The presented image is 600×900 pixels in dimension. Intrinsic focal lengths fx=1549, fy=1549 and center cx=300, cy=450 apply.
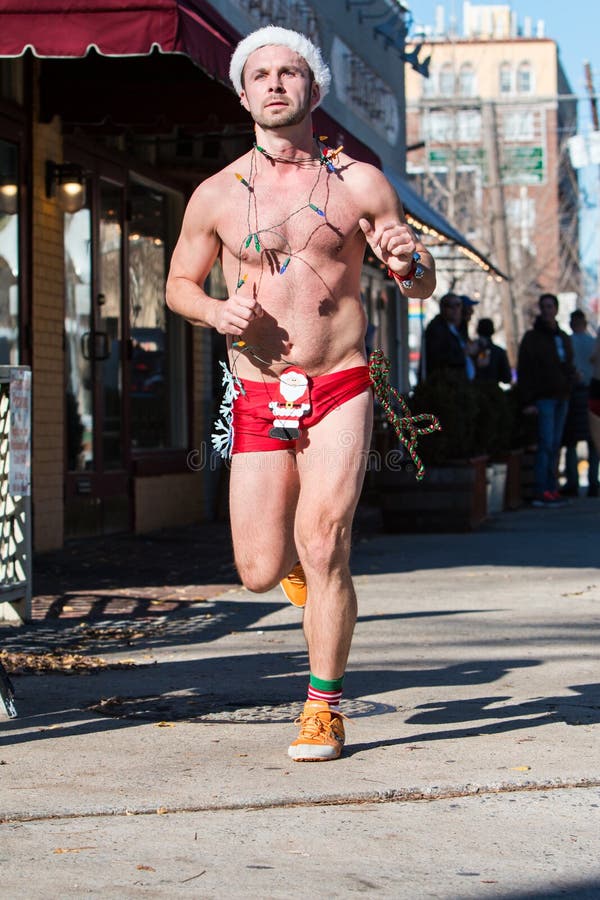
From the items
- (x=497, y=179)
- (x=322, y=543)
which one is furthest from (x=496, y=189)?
(x=322, y=543)

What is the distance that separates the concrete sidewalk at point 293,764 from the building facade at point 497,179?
17305 millimetres

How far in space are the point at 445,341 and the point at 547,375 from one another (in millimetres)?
2345

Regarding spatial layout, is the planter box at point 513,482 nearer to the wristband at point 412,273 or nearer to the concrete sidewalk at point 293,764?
the concrete sidewalk at point 293,764

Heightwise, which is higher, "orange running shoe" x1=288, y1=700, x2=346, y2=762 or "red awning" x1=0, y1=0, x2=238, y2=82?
"red awning" x1=0, y1=0, x2=238, y2=82

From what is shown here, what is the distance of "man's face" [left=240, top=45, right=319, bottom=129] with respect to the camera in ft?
16.1

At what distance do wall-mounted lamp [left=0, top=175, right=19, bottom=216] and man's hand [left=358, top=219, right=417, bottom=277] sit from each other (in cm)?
629

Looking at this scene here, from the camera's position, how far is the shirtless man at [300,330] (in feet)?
15.9

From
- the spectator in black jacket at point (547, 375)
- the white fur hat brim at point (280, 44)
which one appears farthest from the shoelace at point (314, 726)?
the spectator in black jacket at point (547, 375)

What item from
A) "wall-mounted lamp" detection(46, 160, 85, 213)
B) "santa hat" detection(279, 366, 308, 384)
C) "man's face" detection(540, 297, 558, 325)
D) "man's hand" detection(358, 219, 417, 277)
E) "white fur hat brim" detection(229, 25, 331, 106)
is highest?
"wall-mounted lamp" detection(46, 160, 85, 213)

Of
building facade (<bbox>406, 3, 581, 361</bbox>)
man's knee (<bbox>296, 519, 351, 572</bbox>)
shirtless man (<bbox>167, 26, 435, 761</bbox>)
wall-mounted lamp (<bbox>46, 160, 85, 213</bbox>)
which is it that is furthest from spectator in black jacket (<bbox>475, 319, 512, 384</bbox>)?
man's knee (<bbox>296, 519, 351, 572</bbox>)

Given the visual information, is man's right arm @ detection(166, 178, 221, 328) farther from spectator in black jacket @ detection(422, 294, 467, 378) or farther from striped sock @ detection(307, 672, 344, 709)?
spectator in black jacket @ detection(422, 294, 467, 378)

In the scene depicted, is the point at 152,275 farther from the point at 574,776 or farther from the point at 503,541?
the point at 574,776

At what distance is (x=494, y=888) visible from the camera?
3.38 metres

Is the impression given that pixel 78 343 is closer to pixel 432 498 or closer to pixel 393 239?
pixel 432 498
